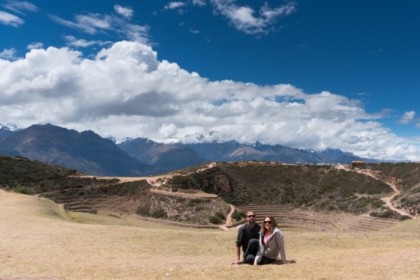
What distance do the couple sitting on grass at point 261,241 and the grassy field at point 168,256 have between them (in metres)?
0.67

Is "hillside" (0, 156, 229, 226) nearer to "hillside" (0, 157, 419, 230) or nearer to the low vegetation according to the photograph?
"hillside" (0, 157, 419, 230)

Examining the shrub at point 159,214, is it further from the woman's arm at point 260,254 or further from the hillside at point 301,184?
the woman's arm at point 260,254

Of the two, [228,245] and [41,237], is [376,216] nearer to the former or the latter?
[228,245]

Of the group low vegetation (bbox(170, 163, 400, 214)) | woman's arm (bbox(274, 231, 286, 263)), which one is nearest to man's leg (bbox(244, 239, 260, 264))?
woman's arm (bbox(274, 231, 286, 263))

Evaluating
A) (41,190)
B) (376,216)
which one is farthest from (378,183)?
(41,190)

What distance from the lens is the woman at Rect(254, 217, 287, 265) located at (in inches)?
816

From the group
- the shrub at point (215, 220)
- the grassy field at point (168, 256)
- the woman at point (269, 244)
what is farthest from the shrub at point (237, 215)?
the woman at point (269, 244)

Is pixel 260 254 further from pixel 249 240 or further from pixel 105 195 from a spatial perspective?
pixel 105 195

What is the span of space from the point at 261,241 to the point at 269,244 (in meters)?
0.44

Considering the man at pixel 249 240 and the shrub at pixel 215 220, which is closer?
the man at pixel 249 240

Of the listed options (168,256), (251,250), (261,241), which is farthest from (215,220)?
(261,241)

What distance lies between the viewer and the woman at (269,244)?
20.7m

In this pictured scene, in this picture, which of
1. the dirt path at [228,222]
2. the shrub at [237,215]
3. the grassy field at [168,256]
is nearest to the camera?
the grassy field at [168,256]

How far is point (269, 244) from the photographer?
21.0 m
